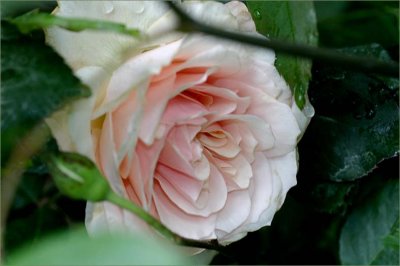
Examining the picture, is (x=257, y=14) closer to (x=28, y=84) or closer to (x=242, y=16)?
(x=242, y=16)

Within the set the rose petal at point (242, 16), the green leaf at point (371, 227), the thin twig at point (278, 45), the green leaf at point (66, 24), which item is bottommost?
the green leaf at point (371, 227)

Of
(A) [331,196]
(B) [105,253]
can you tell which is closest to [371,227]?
(A) [331,196]

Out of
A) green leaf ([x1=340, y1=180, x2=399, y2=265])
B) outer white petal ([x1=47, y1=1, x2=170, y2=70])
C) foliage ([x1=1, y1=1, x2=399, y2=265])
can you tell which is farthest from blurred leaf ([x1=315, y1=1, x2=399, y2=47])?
outer white petal ([x1=47, y1=1, x2=170, y2=70])

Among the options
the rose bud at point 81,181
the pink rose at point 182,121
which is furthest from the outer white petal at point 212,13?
the rose bud at point 81,181

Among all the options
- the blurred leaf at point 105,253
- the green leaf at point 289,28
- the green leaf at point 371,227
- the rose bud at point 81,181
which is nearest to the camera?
the blurred leaf at point 105,253

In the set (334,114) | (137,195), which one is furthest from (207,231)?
(334,114)

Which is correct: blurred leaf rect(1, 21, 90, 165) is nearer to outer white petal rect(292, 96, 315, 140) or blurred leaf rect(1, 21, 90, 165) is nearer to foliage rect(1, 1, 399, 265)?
foliage rect(1, 1, 399, 265)

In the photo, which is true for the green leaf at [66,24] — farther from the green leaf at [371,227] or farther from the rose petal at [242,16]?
the green leaf at [371,227]
